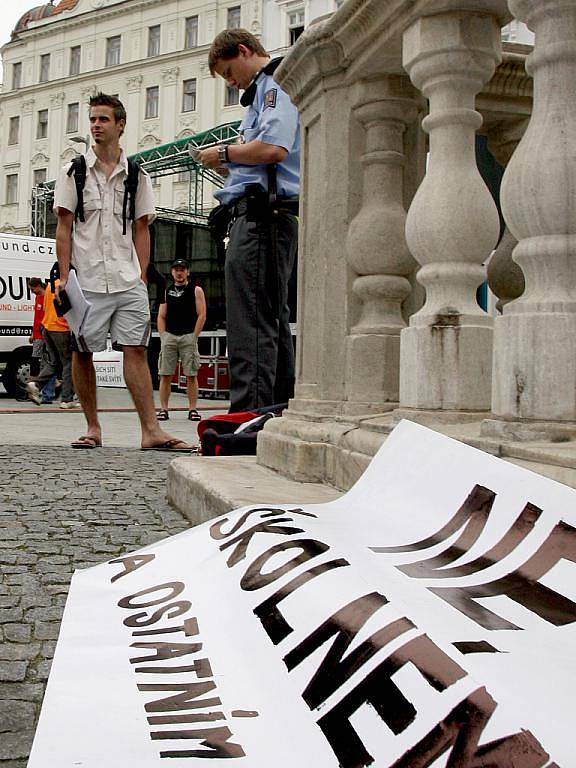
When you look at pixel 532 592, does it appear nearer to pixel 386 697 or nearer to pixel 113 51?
pixel 386 697

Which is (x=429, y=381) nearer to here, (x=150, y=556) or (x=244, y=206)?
(x=150, y=556)

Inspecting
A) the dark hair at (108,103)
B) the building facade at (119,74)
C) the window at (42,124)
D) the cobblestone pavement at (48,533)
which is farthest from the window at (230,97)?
the cobblestone pavement at (48,533)

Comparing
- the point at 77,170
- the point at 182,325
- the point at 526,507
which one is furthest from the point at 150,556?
the point at 182,325

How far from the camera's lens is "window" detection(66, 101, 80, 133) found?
143ft

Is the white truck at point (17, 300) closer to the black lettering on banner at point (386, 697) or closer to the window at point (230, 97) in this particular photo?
the black lettering on banner at point (386, 697)

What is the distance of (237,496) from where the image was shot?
256 centimetres

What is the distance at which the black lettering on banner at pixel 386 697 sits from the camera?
44.5 inches

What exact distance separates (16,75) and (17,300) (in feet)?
119

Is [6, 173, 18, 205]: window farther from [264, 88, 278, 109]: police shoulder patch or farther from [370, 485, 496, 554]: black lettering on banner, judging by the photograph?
[370, 485, 496, 554]: black lettering on banner

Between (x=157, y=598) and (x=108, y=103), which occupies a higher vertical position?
(x=108, y=103)

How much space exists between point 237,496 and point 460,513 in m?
0.93

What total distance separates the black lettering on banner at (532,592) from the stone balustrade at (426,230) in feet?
1.54

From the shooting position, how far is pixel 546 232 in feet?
6.21

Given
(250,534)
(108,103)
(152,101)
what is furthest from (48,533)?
(152,101)
